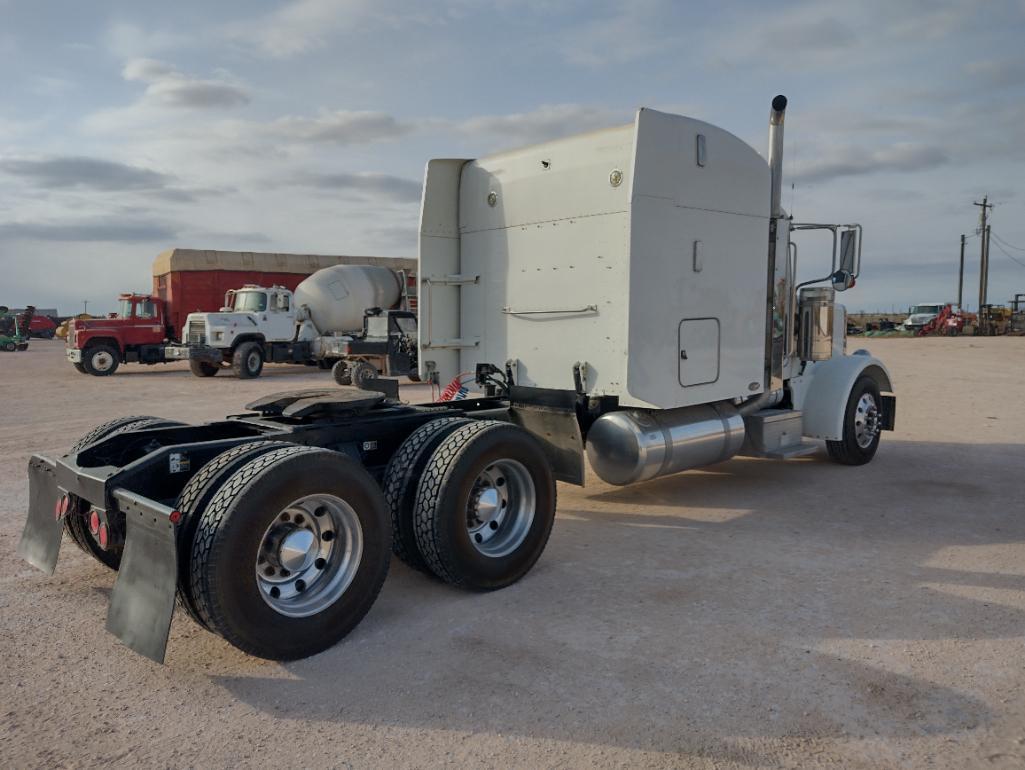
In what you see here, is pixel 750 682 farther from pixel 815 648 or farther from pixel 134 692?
pixel 134 692

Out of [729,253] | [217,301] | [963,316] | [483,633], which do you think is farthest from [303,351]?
[963,316]

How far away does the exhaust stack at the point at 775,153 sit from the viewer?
766cm

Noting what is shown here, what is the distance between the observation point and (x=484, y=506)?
5246mm

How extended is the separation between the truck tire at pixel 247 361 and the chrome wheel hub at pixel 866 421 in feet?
54.0

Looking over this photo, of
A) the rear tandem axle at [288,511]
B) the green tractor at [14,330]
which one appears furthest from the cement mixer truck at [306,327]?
the green tractor at [14,330]

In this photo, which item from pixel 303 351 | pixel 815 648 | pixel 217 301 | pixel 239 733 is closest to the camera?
pixel 239 733

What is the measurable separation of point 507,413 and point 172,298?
24.6 metres

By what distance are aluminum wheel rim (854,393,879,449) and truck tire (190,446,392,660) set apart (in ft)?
20.5

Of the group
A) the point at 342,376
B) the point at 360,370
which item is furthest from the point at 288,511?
the point at 342,376

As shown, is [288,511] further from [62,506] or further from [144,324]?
[144,324]

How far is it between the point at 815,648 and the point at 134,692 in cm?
334

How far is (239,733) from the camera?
11.2 ft

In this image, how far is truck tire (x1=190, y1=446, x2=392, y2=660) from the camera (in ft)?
12.5

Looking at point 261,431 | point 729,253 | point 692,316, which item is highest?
point 729,253
